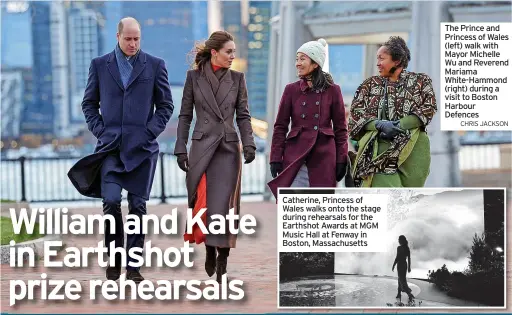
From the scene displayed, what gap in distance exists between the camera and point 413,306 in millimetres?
8500

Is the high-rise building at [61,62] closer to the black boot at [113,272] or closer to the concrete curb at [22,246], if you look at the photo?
the concrete curb at [22,246]

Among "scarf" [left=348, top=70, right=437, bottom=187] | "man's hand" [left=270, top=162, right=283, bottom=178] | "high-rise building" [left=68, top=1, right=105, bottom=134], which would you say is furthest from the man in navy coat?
"high-rise building" [left=68, top=1, right=105, bottom=134]

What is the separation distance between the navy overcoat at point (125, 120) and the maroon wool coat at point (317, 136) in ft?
3.20

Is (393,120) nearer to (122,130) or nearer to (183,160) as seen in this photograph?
(183,160)

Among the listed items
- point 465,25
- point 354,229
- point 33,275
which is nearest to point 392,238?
point 354,229

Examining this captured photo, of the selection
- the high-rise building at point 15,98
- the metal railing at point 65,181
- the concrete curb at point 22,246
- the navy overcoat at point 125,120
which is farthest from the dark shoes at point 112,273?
the high-rise building at point 15,98

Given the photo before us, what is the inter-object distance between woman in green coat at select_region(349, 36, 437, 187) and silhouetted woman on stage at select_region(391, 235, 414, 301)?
818 millimetres

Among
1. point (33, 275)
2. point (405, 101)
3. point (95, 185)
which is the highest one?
point (405, 101)

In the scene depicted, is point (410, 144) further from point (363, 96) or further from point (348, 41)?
point (348, 41)

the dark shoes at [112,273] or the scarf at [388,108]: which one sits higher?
the scarf at [388,108]

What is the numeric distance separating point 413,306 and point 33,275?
12.5 ft

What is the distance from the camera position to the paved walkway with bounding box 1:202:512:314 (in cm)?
878

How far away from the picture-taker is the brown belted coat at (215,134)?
9742 mm

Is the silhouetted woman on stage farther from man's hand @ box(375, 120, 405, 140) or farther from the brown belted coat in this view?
the brown belted coat
